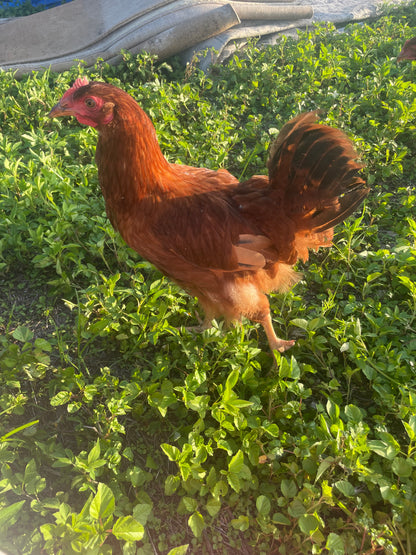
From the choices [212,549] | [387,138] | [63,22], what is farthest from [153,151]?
[63,22]

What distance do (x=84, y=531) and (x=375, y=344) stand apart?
191cm

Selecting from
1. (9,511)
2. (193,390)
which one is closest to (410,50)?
(193,390)

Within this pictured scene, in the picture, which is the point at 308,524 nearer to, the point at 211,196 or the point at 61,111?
the point at 211,196

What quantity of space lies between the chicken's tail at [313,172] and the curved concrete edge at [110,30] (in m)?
4.07

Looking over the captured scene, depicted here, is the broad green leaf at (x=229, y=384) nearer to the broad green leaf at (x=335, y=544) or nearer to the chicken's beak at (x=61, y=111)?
the broad green leaf at (x=335, y=544)

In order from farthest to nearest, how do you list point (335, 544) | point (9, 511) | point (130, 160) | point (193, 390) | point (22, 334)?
point (22, 334) < point (193, 390) < point (130, 160) < point (335, 544) < point (9, 511)

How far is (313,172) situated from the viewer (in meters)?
1.79

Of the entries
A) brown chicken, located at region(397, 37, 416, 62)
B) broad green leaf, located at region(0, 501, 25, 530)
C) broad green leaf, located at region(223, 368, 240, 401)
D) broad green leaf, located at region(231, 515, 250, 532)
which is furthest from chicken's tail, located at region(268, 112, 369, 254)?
brown chicken, located at region(397, 37, 416, 62)

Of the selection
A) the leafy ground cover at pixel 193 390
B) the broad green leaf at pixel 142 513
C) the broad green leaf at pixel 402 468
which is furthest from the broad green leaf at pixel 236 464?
the broad green leaf at pixel 402 468

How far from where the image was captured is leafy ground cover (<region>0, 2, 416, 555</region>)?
5.31 feet

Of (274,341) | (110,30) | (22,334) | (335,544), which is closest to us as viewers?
(335,544)

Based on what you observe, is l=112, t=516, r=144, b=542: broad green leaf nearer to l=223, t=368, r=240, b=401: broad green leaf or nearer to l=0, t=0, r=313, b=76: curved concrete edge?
l=223, t=368, r=240, b=401: broad green leaf

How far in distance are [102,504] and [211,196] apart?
1.51 meters

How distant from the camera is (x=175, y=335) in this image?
91.0 inches
